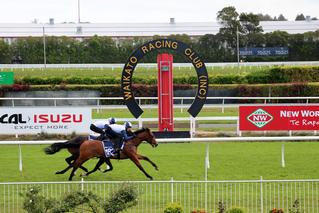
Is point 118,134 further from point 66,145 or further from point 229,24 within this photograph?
point 229,24

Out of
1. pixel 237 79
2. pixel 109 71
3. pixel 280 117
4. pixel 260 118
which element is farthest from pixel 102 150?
pixel 109 71

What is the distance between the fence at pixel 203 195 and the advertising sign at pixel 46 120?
6.87 metres

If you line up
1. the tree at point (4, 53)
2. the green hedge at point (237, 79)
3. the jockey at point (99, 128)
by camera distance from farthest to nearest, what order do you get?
the tree at point (4, 53)
the green hedge at point (237, 79)
the jockey at point (99, 128)

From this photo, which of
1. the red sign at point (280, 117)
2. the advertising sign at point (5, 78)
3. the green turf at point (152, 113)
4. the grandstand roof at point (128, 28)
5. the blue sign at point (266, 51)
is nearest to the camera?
the red sign at point (280, 117)

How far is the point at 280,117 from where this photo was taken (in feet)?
59.9

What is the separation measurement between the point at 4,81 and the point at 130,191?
2264cm

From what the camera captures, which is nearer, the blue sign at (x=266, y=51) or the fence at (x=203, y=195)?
the fence at (x=203, y=195)

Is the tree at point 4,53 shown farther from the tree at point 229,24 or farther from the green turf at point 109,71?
the tree at point 229,24

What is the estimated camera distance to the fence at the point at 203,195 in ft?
34.2

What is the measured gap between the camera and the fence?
10.4 meters

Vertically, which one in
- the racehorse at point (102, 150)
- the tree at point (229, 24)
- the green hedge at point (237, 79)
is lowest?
the racehorse at point (102, 150)

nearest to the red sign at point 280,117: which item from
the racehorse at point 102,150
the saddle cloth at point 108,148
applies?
the racehorse at point 102,150

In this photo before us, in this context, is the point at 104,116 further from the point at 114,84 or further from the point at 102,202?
the point at 102,202

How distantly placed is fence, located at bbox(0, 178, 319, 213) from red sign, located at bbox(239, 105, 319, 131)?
647cm
